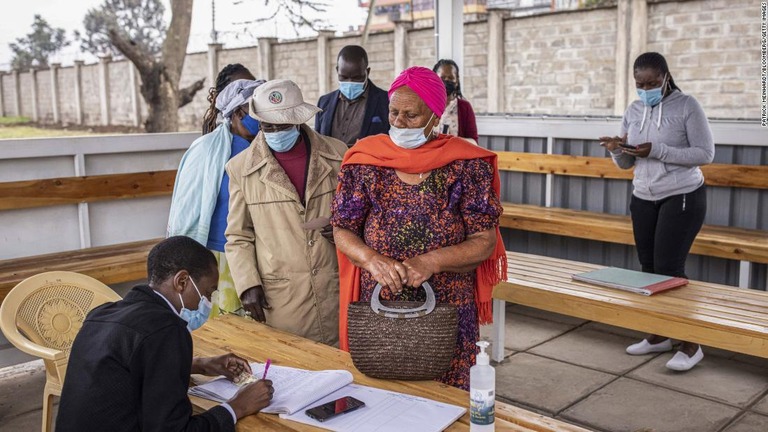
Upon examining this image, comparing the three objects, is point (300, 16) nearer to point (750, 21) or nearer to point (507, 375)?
point (750, 21)

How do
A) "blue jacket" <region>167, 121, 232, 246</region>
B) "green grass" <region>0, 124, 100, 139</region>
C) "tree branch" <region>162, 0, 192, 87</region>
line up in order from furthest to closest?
"tree branch" <region>162, 0, 192, 87</region>
"green grass" <region>0, 124, 100, 139</region>
"blue jacket" <region>167, 121, 232, 246</region>

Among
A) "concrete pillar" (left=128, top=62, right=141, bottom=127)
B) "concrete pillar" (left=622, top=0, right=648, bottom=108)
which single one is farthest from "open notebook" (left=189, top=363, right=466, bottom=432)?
"concrete pillar" (left=128, top=62, right=141, bottom=127)

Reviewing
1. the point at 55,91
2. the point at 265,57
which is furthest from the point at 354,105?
the point at 55,91

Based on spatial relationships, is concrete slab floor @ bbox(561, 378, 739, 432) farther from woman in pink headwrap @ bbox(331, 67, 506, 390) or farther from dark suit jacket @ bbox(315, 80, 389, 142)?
dark suit jacket @ bbox(315, 80, 389, 142)

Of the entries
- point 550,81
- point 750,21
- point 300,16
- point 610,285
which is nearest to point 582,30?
point 550,81

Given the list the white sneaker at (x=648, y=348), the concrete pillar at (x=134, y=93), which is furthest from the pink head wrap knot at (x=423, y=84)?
the concrete pillar at (x=134, y=93)

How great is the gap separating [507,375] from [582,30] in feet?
20.6

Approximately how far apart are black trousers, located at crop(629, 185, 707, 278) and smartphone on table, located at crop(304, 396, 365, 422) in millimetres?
2965

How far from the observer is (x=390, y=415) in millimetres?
2117

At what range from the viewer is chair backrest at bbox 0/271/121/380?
3.08 meters

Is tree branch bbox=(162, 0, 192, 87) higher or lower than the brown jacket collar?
higher

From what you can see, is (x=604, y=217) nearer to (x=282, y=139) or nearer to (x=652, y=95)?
(x=652, y=95)

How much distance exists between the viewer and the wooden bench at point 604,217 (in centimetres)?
513

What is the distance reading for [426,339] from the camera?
2254mm
